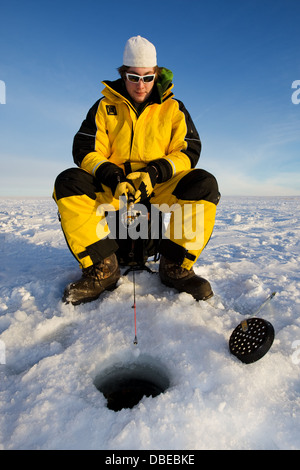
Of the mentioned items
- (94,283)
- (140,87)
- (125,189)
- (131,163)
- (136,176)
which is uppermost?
(140,87)

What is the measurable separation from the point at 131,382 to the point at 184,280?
0.86 m

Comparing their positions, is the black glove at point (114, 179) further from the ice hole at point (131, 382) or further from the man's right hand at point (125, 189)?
the ice hole at point (131, 382)

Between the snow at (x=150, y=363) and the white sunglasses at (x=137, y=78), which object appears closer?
the snow at (x=150, y=363)

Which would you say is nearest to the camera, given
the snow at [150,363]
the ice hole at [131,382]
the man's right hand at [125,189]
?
the snow at [150,363]

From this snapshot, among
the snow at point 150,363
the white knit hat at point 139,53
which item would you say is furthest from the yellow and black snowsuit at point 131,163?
the snow at point 150,363

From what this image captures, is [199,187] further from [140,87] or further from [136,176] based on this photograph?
[140,87]

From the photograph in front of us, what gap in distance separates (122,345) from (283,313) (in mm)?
1201

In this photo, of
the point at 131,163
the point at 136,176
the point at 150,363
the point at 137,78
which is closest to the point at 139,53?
the point at 137,78

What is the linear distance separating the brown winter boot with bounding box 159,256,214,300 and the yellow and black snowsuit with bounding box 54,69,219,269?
0.07 meters

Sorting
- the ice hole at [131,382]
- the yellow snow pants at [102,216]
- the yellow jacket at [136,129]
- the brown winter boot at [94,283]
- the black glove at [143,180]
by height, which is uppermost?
the yellow jacket at [136,129]

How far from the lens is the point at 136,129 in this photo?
86.9 inches

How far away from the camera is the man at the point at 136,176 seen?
2.01 meters

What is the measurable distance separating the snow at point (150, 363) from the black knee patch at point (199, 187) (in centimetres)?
80

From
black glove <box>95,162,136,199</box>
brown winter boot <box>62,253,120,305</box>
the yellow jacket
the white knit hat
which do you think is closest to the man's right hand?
black glove <box>95,162,136,199</box>
